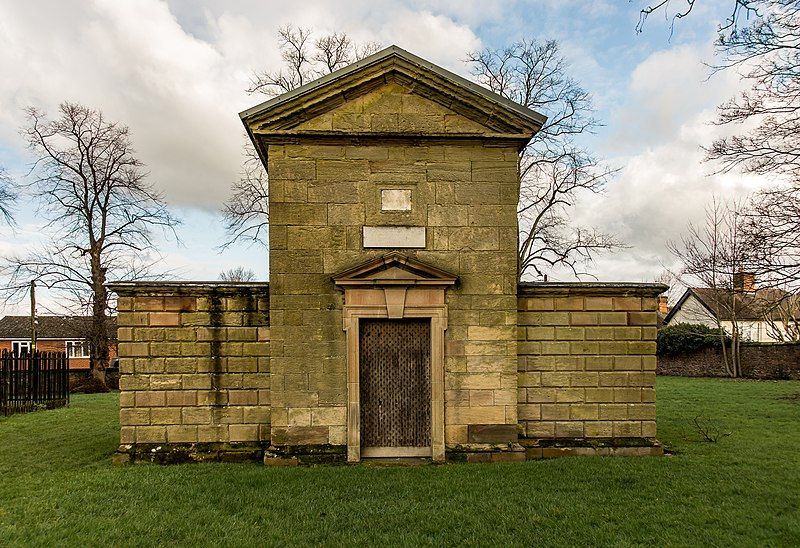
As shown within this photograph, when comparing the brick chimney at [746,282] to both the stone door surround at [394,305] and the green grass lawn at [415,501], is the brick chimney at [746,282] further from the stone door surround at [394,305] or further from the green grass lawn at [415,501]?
the stone door surround at [394,305]

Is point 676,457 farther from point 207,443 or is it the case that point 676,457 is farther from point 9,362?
point 9,362

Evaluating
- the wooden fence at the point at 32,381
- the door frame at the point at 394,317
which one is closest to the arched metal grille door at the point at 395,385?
the door frame at the point at 394,317

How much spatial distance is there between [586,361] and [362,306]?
13.8 ft

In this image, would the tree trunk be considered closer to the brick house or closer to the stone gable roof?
the stone gable roof

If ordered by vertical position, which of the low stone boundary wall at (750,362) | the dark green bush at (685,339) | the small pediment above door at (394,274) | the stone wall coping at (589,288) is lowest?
the low stone boundary wall at (750,362)

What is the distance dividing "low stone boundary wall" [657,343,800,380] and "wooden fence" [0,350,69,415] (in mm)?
30422

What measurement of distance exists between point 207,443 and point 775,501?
27.9ft

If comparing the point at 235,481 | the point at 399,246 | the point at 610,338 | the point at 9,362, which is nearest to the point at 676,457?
the point at 610,338

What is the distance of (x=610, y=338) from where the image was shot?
34.1ft

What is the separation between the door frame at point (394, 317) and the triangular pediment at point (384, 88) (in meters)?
2.93

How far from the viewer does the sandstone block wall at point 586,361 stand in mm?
10297

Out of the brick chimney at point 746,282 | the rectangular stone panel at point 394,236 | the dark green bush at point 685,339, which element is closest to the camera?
the rectangular stone panel at point 394,236

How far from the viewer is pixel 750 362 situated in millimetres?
30109

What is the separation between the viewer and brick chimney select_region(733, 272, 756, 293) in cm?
1652
